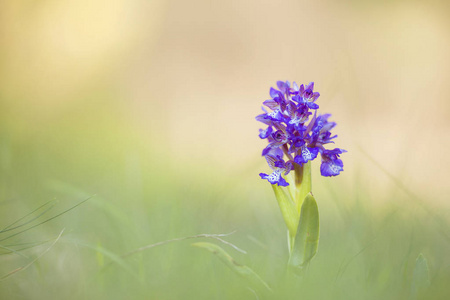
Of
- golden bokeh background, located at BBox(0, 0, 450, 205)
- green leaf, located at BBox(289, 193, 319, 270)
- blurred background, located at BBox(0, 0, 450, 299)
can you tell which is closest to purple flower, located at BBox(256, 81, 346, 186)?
green leaf, located at BBox(289, 193, 319, 270)

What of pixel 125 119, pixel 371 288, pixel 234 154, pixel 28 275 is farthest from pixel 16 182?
pixel 234 154

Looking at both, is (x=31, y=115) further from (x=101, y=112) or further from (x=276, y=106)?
(x=276, y=106)

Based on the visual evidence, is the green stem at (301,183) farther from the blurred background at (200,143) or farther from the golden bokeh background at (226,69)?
the golden bokeh background at (226,69)

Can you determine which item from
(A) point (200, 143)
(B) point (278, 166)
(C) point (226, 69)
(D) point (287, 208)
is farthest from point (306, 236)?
(C) point (226, 69)

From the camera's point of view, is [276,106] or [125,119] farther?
[125,119]

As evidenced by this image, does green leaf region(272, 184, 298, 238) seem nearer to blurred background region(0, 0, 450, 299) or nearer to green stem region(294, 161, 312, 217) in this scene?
green stem region(294, 161, 312, 217)

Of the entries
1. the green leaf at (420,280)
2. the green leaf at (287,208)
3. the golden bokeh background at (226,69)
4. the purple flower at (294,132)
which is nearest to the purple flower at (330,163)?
the purple flower at (294,132)
